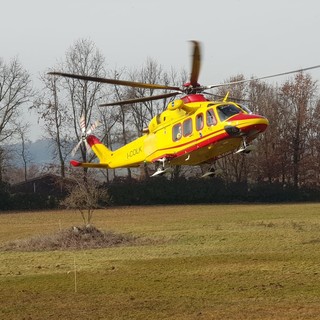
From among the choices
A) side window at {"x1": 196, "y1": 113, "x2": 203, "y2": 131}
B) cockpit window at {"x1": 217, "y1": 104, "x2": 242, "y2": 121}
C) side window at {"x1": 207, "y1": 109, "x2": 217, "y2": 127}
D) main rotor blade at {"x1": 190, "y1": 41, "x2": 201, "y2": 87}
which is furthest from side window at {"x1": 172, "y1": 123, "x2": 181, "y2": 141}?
cockpit window at {"x1": 217, "y1": 104, "x2": 242, "y2": 121}

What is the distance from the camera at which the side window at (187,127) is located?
801 inches

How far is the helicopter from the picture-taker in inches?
752

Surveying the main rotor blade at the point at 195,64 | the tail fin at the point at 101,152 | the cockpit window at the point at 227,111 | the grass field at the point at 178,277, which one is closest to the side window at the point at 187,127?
the cockpit window at the point at 227,111

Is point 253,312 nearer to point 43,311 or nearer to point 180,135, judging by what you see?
point 43,311

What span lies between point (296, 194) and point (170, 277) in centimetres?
4771

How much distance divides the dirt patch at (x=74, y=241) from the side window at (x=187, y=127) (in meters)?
10.4

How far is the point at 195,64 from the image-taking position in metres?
18.5

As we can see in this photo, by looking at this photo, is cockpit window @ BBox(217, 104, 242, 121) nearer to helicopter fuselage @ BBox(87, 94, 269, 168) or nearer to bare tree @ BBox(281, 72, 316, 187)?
helicopter fuselage @ BBox(87, 94, 269, 168)

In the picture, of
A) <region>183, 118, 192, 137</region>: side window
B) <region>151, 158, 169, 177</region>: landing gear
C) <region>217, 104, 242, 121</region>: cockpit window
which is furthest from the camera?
<region>151, 158, 169, 177</region>: landing gear

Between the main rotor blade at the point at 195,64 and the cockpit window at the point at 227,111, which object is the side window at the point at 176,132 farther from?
the cockpit window at the point at 227,111

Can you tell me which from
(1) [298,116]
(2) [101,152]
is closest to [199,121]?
(2) [101,152]

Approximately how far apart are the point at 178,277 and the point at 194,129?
4604 mm

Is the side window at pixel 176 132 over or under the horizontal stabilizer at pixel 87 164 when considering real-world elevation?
over

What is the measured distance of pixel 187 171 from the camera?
72.1 metres
